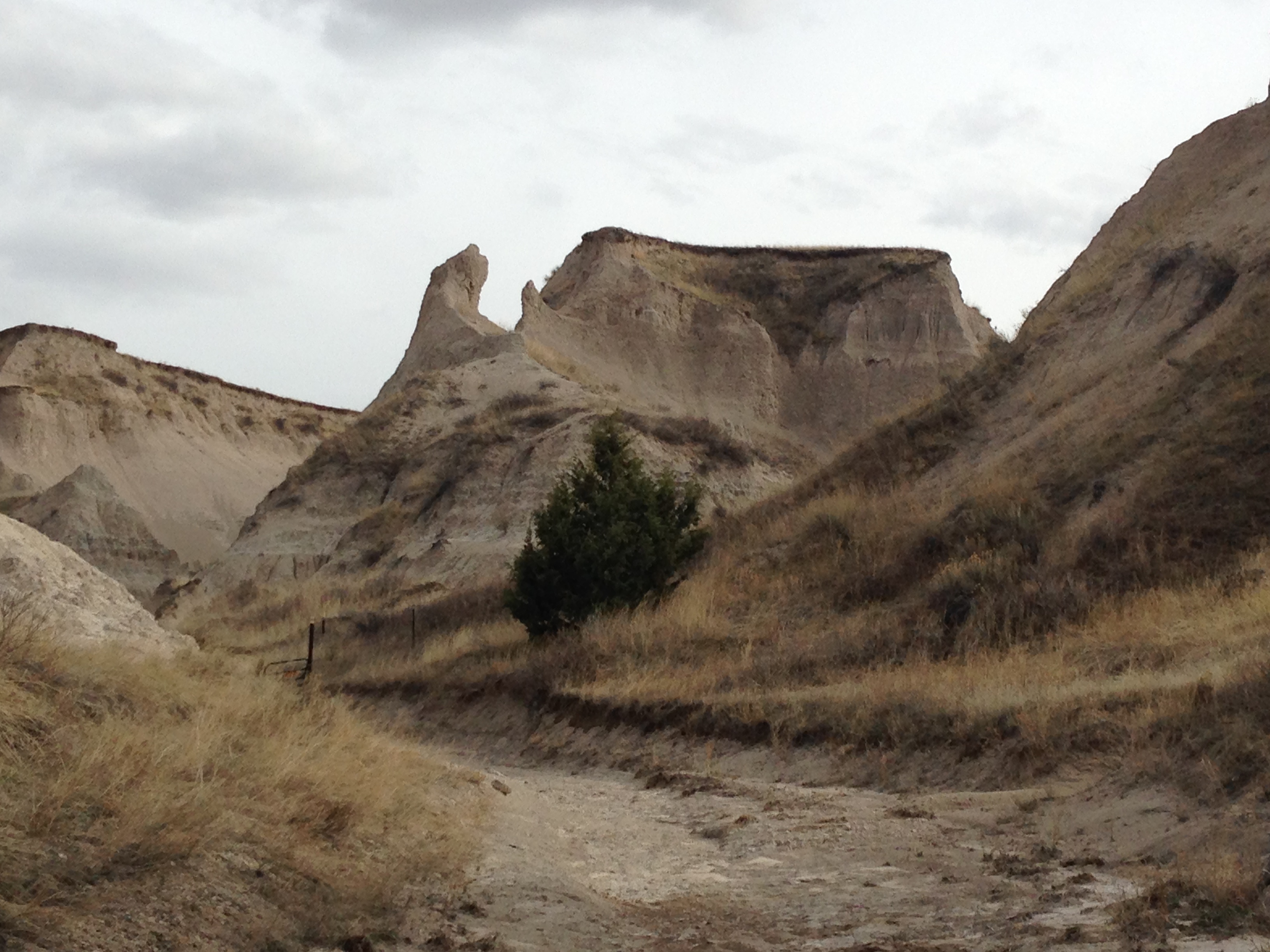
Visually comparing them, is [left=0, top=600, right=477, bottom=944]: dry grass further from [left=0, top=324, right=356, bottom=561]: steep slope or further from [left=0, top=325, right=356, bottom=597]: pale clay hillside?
[left=0, top=324, right=356, bottom=561]: steep slope

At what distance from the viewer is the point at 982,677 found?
40.0ft

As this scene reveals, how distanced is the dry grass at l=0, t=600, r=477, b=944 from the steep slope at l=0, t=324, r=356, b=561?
52.7 meters

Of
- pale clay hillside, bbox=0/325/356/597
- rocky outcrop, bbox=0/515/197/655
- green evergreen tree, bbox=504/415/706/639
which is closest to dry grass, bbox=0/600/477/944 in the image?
rocky outcrop, bbox=0/515/197/655

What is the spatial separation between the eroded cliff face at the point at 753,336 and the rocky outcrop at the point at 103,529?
1760 centimetres

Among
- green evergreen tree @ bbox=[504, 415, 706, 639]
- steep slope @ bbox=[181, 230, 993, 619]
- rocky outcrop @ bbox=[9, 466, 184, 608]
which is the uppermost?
steep slope @ bbox=[181, 230, 993, 619]

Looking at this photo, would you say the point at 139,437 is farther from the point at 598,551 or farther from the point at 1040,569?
the point at 1040,569

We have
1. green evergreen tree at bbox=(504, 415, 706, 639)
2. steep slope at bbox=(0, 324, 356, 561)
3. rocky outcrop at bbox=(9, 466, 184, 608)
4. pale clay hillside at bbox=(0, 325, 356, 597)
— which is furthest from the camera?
steep slope at bbox=(0, 324, 356, 561)

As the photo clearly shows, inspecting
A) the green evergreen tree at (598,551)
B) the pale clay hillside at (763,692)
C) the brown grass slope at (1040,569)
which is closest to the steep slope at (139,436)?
the pale clay hillside at (763,692)

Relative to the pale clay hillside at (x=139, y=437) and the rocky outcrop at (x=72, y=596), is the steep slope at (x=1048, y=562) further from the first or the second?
the pale clay hillside at (x=139, y=437)

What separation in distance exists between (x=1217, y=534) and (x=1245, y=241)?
8.04m

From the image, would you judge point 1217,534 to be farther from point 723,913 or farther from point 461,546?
point 461,546

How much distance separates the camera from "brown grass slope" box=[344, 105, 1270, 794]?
10.4 meters

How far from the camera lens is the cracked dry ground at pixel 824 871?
233 inches

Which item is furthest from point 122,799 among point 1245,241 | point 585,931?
point 1245,241
